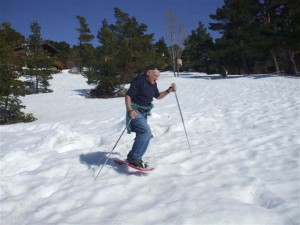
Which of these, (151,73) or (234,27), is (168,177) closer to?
(151,73)

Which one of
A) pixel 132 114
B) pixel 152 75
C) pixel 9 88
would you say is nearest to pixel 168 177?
pixel 132 114

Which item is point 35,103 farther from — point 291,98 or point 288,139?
point 288,139

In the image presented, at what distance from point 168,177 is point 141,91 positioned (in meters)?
1.82

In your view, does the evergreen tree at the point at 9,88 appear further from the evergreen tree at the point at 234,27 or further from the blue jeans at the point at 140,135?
the evergreen tree at the point at 234,27

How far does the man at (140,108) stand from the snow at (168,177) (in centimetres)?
45

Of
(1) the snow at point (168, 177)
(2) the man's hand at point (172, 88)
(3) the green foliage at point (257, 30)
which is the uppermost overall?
(3) the green foliage at point (257, 30)

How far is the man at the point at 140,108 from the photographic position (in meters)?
5.95

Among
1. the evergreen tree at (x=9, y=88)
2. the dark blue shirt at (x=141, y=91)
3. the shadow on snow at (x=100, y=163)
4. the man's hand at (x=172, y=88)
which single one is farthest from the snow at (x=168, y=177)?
the evergreen tree at (x=9, y=88)

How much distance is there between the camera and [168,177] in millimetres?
5793

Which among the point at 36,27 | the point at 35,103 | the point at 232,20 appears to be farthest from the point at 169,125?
the point at 36,27

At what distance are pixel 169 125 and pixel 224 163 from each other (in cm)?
412

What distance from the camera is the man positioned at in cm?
595

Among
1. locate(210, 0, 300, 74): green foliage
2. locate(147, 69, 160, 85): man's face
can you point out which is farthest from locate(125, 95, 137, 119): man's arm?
locate(210, 0, 300, 74): green foliage

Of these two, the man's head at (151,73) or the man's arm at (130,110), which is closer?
the man's arm at (130,110)
